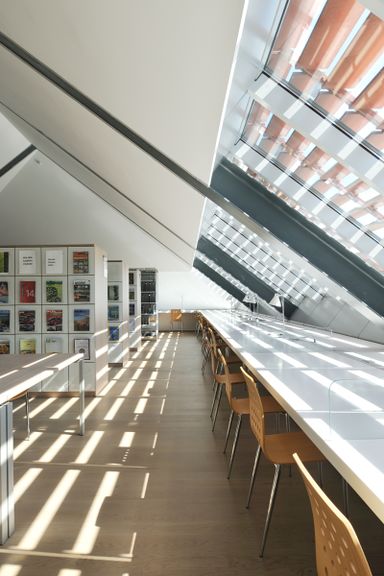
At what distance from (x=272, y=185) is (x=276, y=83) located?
5.03 feet

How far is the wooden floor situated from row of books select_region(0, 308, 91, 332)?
1.39m

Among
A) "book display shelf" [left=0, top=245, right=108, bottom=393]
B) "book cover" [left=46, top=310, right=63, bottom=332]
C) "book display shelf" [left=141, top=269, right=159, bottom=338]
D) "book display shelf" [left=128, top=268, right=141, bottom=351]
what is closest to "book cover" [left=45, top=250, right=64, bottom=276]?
"book display shelf" [left=0, top=245, right=108, bottom=393]

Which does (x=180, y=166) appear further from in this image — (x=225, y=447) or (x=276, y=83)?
(x=225, y=447)

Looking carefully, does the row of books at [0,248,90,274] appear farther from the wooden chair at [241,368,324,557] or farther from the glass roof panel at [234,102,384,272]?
the wooden chair at [241,368,324,557]

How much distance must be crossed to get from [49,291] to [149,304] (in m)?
7.39

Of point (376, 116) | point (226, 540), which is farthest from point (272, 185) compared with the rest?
point (226, 540)

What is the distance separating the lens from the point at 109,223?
1127 centimetres

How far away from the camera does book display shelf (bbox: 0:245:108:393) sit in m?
5.82

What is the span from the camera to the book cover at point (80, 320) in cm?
584

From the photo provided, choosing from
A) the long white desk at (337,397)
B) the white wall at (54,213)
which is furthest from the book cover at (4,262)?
the white wall at (54,213)

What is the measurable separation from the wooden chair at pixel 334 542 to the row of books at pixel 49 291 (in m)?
4.79

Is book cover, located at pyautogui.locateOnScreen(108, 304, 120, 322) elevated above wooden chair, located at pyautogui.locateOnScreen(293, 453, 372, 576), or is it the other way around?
book cover, located at pyautogui.locateOnScreen(108, 304, 120, 322)

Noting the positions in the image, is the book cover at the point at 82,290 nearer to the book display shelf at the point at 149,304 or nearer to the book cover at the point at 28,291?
the book cover at the point at 28,291

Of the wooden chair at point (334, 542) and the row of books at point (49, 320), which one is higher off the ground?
the row of books at point (49, 320)
